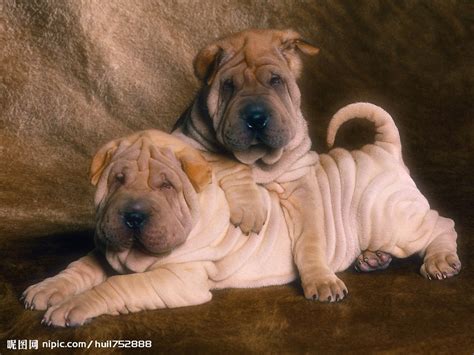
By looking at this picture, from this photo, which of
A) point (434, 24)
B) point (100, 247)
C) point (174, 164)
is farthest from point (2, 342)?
point (434, 24)

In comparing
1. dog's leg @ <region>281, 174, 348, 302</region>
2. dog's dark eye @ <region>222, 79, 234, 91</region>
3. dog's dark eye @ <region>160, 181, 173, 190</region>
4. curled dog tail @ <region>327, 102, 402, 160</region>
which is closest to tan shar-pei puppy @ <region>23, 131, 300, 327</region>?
dog's dark eye @ <region>160, 181, 173, 190</region>

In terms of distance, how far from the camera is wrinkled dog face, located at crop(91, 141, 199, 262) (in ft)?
13.4

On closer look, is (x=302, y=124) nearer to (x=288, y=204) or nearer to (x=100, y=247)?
(x=288, y=204)

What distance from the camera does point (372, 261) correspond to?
4828mm

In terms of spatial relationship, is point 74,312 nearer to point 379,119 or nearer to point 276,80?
point 276,80

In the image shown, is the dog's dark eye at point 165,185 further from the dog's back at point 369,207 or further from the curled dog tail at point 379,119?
the curled dog tail at point 379,119

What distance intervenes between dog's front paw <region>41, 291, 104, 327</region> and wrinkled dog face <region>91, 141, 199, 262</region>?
0.24 metres

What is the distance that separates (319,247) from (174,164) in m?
0.76

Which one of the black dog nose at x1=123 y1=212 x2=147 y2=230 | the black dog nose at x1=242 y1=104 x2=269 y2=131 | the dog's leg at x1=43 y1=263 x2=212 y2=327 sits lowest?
the dog's leg at x1=43 y1=263 x2=212 y2=327

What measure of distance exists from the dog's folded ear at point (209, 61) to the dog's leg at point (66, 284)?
907mm

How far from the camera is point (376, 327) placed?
4.12 metres

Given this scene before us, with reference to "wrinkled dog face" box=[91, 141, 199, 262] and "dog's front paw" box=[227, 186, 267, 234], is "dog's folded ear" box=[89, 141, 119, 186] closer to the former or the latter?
"wrinkled dog face" box=[91, 141, 199, 262]

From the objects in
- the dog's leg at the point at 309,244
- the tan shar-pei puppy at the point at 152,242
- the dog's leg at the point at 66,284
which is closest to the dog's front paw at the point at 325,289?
the dog's leg at the point at 309,244

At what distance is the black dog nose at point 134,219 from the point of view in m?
4.07
